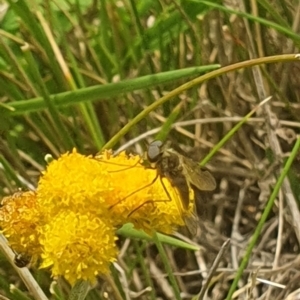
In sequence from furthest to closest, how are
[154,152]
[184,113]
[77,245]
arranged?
[184,113] → [154,152] → [77,245]

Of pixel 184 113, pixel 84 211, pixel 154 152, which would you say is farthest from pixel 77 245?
pixel 184 113

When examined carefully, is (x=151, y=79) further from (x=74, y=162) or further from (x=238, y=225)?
(x=238, y=225)

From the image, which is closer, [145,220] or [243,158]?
[145,220]

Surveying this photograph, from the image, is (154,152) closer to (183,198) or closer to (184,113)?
(183,198)

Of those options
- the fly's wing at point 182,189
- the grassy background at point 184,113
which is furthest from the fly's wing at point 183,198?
the grassy background at point 184,113

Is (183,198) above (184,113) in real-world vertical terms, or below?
above

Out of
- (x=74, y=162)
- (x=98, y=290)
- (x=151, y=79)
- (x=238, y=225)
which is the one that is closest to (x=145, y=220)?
(x=74, y=162)

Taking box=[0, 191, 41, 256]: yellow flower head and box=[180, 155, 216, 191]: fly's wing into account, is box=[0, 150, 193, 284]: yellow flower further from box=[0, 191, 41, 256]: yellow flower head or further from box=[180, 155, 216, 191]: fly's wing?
box=[180, 155, 216, 191]: fly's wing
